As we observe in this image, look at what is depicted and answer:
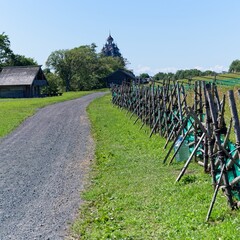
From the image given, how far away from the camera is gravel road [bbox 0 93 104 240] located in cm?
718

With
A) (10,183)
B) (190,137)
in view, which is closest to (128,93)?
(190,137)

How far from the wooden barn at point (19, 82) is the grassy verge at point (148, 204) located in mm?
56104

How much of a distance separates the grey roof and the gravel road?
47.9m

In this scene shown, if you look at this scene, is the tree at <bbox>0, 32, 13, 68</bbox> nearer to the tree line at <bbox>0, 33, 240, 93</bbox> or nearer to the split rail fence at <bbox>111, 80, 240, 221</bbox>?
the tree line at <bbox>0, 33, 240, 93</bbox>

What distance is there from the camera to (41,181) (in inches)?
411

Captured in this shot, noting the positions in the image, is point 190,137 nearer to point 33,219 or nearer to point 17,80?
point 33,219

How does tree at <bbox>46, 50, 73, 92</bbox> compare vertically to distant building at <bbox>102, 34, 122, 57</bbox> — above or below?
below

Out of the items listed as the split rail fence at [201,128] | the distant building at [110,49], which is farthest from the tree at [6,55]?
the split rail fence at [201,128]

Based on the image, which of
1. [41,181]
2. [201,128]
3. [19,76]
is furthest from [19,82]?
[201,128]

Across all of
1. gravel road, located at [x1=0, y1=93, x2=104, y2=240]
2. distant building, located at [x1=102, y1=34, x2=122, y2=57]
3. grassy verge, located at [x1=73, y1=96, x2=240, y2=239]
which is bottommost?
gravel road, located at [x1=0, y1=93, x2=104, y2=240]

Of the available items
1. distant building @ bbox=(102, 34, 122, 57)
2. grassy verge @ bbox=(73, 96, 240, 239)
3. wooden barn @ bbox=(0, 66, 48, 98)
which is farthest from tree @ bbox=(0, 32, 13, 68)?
grassy verge @ bbox=(73, 96, 240, 239)

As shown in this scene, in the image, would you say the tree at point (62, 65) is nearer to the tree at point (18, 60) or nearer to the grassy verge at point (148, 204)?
the tree at point (18, 60)

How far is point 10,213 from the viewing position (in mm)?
7938

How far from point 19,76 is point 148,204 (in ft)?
205
